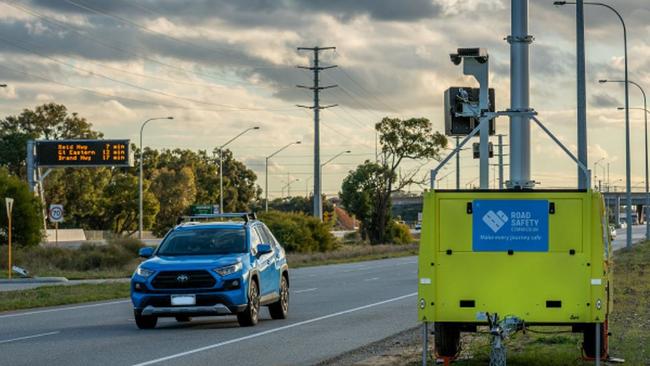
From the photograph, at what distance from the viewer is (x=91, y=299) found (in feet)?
96.8

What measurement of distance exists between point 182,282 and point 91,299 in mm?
10033

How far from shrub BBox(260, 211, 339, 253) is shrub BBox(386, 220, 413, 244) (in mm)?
18451

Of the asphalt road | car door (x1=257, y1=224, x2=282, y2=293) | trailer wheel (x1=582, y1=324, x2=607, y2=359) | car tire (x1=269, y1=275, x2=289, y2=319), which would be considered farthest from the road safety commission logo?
car tire (x1=269, y1=275, x2=289, y2=319)

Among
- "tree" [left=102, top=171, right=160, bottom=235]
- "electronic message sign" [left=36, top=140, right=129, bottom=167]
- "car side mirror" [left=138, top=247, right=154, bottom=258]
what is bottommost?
"car side mirror" [left=138, top=247, right=154, bottom=258]

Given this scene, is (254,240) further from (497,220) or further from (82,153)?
(82,153)

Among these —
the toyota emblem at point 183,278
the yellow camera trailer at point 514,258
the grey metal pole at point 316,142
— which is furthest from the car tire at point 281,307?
the grey metal pole at point 316,142

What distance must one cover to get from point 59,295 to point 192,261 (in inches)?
433

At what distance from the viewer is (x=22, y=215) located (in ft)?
195

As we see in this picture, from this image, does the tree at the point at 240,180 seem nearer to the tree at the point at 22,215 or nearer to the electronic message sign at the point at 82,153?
the electronic message sign at the point at 82,153

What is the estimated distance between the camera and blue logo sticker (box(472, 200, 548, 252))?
41.4 feet

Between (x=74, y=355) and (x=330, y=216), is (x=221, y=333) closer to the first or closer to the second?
(x=74, y=355)

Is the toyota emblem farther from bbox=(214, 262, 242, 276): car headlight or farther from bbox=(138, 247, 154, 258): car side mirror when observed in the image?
bbox=(138, 247, 154, 258): car side mirror

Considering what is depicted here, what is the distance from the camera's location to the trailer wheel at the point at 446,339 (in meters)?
13.2

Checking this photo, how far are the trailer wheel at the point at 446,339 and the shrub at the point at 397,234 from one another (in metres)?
84.3
